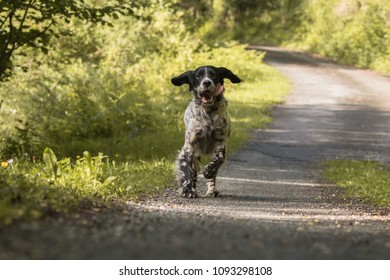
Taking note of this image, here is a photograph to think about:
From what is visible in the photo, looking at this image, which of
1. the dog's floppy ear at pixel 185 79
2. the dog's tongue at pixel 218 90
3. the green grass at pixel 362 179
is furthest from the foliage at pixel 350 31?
the dog's tongue at pixel 218 90

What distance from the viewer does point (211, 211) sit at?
708 centimetres

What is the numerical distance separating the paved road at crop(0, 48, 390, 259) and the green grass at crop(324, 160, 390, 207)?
0.87ft

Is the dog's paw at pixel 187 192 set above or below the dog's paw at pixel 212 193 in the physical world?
above

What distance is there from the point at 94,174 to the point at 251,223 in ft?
8.11

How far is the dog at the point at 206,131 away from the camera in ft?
28.7

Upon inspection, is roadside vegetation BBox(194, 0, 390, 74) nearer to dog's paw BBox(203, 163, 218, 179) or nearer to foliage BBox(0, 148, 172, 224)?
foliage BBox(0, 148, 172, 224)

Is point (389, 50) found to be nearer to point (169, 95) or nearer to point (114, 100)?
point (169, 95)

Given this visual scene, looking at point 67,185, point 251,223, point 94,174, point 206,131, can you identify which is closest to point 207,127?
point 206,131

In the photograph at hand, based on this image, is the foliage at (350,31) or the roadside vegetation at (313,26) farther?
the roadside vegetation at (313,26)

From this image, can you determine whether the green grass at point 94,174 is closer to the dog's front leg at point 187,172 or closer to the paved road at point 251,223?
the paved road at point 251,223

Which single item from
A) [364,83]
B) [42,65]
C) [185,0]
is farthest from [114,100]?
[185,0]

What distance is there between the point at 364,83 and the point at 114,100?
17.9 metres

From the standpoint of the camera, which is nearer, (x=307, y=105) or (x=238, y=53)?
(x=307, y=105)

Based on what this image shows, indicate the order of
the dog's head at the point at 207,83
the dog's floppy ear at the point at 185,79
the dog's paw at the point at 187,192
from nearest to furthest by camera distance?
the dog's paw at the point at 187,192 < the dog's head at the point at 207,83 < the dog's floppy ear at the point at 185,79
